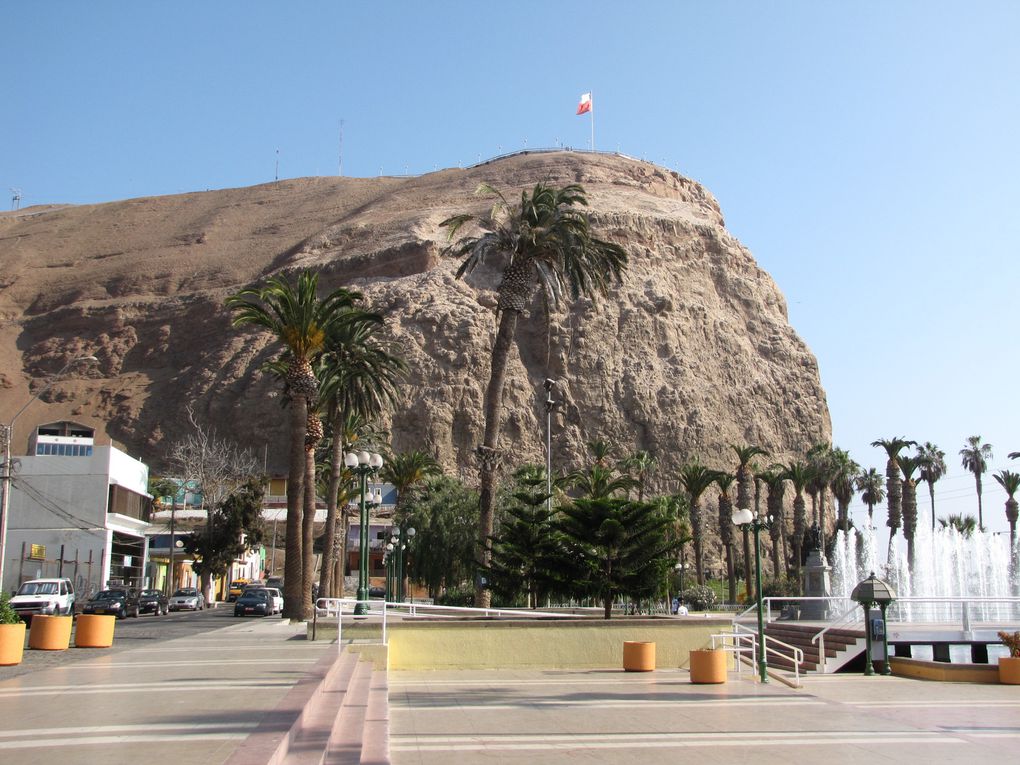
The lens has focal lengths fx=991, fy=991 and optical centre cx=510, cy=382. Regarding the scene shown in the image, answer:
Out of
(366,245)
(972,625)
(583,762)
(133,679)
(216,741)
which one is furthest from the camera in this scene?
(366,245)

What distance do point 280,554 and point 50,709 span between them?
8322cm

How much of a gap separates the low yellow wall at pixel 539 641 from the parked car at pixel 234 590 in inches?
1666

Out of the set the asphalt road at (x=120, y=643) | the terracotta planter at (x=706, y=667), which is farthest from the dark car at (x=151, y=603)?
A: the terracotta planter at (x=706, y=667)

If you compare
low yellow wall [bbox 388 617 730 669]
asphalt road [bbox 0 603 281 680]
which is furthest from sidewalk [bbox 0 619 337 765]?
low yellow wall [bbox 388 617 730 669]

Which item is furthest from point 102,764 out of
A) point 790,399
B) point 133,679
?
point 790,399

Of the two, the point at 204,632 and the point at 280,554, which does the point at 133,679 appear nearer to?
the point at 204,632

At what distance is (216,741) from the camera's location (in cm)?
A: 732

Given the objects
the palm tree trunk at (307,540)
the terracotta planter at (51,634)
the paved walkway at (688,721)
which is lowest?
the paved walkway at (688,721)

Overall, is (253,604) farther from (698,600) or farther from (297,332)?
(698,600)

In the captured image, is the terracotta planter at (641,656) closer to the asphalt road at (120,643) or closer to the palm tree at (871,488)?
the asphalt road at (120,643)

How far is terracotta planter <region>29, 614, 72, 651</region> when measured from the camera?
1847cm

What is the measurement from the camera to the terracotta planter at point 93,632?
19.8m

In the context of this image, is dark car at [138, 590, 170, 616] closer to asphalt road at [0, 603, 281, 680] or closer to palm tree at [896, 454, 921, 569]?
asphalt road at [0, 603, 281, 680]

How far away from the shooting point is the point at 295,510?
30875mm
